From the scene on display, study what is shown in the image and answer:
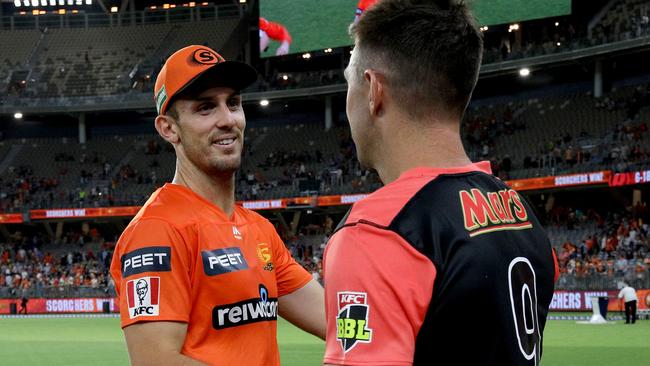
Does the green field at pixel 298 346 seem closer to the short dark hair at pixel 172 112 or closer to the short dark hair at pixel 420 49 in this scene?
→ the short dark hair at pixel 172 112

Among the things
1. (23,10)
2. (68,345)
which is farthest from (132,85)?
(68,345)

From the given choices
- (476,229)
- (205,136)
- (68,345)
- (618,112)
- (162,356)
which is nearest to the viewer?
(476,229)

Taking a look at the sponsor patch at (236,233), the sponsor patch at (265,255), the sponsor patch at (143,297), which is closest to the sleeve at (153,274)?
the sponsor patch at (143,297)

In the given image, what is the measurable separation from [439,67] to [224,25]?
2316 inches

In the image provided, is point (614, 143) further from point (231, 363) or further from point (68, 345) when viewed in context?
point (231, 363)

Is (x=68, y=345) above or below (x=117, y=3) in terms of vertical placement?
below

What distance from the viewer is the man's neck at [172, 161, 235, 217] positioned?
4098 millimetres

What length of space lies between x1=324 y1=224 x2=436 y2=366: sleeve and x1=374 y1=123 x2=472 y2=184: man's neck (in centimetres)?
32

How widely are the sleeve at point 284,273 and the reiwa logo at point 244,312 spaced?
0.41 m

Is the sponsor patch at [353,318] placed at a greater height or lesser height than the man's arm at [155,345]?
greater

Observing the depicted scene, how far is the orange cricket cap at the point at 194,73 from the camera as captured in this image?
387 cm

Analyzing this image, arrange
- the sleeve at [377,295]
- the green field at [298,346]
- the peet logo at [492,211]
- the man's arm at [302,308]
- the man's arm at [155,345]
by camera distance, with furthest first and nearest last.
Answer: the green field at [298,346]
the man's arm at [302,308]
the man's arm at [155,345]
the peet logo at [492,211]
the sleeve at [377,295]

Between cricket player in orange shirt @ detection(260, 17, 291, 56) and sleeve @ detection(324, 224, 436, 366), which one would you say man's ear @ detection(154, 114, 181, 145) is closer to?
sleeve @ detection(324, 224, 436, 366)

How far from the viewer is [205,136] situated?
4004mm
